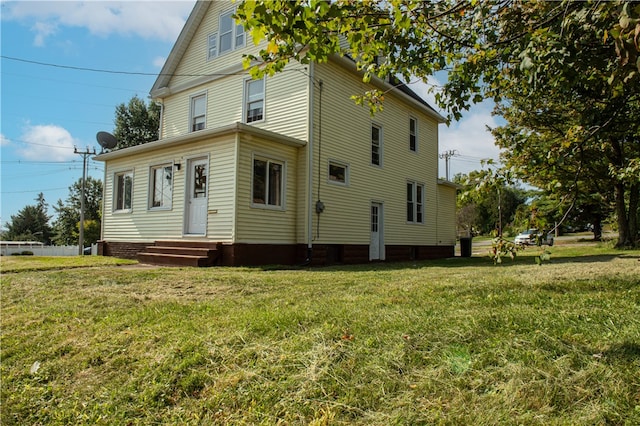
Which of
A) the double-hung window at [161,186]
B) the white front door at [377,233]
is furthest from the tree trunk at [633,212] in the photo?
the double-hung window at [161,186]

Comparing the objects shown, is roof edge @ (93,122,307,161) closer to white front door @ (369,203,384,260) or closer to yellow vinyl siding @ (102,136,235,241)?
yellow vinyl siding @ (102,136,235,241)

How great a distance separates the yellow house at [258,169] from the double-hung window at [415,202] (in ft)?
0.26

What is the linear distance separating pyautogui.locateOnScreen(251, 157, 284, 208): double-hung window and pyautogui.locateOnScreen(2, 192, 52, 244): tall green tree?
60.7 metres

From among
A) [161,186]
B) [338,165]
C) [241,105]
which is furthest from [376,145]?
[161,186]

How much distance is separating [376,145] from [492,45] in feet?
35.5

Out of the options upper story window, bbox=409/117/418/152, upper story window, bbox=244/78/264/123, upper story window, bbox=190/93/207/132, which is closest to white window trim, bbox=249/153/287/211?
upper story window, bbox=244/78/264/123

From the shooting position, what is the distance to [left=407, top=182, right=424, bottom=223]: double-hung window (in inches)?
647

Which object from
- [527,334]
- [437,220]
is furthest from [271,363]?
[437,220]

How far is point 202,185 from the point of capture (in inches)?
440

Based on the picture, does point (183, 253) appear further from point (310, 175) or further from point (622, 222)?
point (622, 222)

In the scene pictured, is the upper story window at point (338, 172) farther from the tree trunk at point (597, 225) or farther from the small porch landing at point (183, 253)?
the tree trunk at point (597, 225)

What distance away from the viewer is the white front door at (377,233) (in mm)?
14377

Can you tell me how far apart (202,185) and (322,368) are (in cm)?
943

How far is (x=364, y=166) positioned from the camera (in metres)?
13.8
